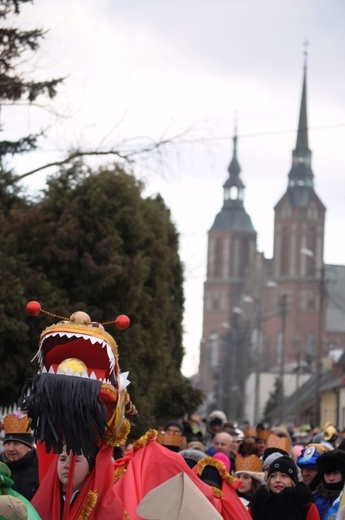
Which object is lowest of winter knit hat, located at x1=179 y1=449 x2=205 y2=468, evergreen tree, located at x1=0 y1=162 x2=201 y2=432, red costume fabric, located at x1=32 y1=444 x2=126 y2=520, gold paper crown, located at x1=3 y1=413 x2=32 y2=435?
red costume fabric, located at x1=32 y1=444 x2=126 y2=520

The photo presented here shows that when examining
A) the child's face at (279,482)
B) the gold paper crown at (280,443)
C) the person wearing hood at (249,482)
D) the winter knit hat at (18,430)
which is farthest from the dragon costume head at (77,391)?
the gold paper crown at (280,443)

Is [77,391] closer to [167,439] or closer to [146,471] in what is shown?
[146,471]

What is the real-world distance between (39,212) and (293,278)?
151 meters

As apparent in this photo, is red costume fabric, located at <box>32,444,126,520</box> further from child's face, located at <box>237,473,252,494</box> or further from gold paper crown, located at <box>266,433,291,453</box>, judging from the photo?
gold paper crown, located at <box>266,433,291,453</box>

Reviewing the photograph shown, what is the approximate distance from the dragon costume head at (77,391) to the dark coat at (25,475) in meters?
3.45

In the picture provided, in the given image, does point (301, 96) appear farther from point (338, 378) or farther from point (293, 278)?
point (338, 378)

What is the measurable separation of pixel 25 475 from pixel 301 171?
6682 inches

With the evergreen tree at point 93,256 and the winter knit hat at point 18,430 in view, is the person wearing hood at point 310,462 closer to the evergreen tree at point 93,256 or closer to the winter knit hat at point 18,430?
the winter knit hat at point 18,430

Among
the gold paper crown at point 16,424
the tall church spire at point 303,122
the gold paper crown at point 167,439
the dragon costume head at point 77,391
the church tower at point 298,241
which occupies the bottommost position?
the gold paper crown at point 167,439

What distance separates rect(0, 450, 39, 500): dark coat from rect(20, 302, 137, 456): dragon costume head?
3.45m

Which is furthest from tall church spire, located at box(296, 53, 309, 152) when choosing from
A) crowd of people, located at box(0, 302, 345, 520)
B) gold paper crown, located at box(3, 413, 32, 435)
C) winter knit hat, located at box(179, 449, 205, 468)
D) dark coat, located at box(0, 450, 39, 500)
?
crowd of people, located at box(0, 302, 345, 520)

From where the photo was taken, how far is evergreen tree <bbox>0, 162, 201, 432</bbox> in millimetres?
24172

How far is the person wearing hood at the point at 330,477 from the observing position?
10508 mm

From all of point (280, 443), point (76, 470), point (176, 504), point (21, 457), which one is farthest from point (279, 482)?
point (176, 504)
